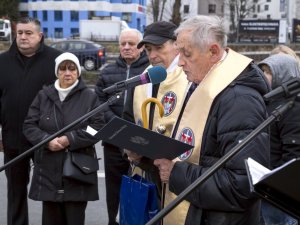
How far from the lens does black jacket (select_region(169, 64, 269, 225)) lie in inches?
94.7

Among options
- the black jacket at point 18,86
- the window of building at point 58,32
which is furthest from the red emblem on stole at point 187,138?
the window of building at point 58,32

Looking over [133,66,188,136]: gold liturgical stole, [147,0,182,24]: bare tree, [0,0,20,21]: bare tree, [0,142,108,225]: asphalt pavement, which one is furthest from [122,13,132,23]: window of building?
[133,66,188,136]: gold liturgical stole

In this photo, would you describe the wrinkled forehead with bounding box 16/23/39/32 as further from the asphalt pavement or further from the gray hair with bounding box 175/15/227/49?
the gray hair with bounding box 175/15/227/49

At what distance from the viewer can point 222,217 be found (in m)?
2.52

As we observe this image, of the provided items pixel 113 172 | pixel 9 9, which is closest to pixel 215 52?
pixel 113 172

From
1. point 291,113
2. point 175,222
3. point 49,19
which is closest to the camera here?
point 175,222

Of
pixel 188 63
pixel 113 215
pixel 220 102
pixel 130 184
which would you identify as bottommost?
pixel 113 215

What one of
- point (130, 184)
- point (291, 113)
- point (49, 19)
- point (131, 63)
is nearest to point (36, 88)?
point (131, 63)

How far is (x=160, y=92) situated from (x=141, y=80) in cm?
43

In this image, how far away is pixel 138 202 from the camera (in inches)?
124

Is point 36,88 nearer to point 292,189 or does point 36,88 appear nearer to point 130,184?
point 130,184

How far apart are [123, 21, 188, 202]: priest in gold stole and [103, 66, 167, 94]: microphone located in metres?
0.19

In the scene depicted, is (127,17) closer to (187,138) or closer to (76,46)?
(76,46)

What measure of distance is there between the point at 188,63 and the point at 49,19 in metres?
62.6
